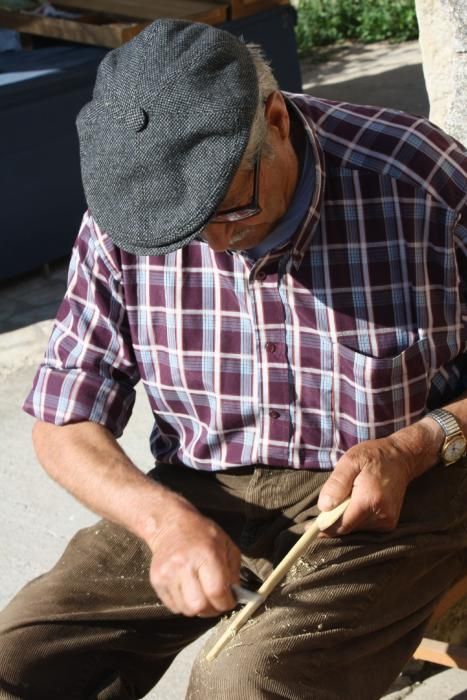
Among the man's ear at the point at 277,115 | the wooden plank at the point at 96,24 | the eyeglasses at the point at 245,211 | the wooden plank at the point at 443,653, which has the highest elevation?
the man's ear at the point at 277,115

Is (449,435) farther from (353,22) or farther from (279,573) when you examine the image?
(353,22)

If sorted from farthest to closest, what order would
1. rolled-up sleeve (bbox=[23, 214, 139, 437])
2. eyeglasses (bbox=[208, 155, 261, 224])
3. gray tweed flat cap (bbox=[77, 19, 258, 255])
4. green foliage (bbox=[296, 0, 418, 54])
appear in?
green foliage (bbox=[296, 0, 418, 54]) → rolled-up sleeve (bbox=[23, 214, 139, 437]) → eyeglasses (bbox=[208, 155, 261, 224]) → gray tweed flat cap (bbox=[77, 19, 258, 255])

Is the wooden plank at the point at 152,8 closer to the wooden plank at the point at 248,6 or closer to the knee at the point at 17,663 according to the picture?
the wooden plank at the point at 248,6

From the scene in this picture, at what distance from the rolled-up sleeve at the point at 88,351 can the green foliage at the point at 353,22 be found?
735 cm

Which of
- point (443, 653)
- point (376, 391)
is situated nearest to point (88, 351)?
point (376, 391)

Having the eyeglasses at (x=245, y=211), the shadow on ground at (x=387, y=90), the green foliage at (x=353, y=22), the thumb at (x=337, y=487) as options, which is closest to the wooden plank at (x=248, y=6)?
the shadow on ground at (x=387, y=90)

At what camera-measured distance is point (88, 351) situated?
2.12 m

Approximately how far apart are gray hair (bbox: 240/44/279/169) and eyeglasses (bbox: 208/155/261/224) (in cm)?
2

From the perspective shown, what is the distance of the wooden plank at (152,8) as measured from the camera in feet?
18.3

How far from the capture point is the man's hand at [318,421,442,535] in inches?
73.4

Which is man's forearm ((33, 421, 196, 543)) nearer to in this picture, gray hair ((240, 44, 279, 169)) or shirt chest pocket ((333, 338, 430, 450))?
shirt chest pocket ((333, 338, 430, 450))

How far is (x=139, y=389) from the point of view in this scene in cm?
418

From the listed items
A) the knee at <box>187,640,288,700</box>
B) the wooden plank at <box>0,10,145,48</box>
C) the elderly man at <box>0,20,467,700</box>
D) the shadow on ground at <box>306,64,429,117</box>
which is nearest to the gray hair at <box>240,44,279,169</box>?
the elderly man at <box>0,20,467,700</box>

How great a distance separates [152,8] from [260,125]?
4151 millimetres
